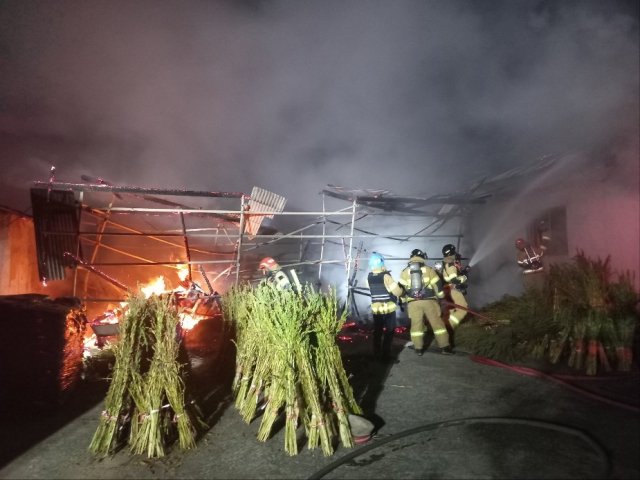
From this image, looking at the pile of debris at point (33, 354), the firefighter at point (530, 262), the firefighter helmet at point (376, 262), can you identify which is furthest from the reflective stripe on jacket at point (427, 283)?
the pile of debris at point (33, 354)

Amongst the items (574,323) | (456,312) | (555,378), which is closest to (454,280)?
(456,312)

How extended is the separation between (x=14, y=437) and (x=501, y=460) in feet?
15.8

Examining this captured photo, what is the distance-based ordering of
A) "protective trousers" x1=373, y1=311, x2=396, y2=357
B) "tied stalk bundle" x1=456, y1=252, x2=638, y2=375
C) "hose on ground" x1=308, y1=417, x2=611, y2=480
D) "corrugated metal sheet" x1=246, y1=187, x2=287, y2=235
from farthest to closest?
"corrugated metal sheet" x1=246, y1=187, x2=287, y2=235
"protective trousers" x1=373, y1=311, x2=396, y2=357
"tied stalk bundle" x1=456, y1=252, x2=638, y2=375
"hose on ground" x1=308, y1=417, x2=611, y2=480

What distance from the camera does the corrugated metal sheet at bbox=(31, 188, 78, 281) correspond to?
6484 millimetres

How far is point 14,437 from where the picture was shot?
13.3 ft

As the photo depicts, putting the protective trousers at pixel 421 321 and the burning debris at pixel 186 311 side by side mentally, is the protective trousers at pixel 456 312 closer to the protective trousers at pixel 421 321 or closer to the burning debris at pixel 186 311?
the protective trousers at pixel 421 321

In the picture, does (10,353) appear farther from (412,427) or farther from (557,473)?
(557,473)

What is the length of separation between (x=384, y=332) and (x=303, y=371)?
11.8 feet

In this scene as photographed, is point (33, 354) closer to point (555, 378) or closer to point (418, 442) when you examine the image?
point (418, 442)

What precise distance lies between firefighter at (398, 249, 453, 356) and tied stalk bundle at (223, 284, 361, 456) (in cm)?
322

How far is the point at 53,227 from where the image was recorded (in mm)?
6645

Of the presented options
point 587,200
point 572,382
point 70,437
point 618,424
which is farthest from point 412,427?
point 587,200

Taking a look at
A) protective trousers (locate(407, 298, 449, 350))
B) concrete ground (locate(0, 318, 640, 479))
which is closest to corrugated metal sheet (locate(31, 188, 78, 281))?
concrete ground (locate(0, 318, 640, 479))

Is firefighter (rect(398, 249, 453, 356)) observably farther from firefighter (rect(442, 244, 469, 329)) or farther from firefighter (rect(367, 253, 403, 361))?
Answer: firefighter (rect(442, 244, 469, 329))
